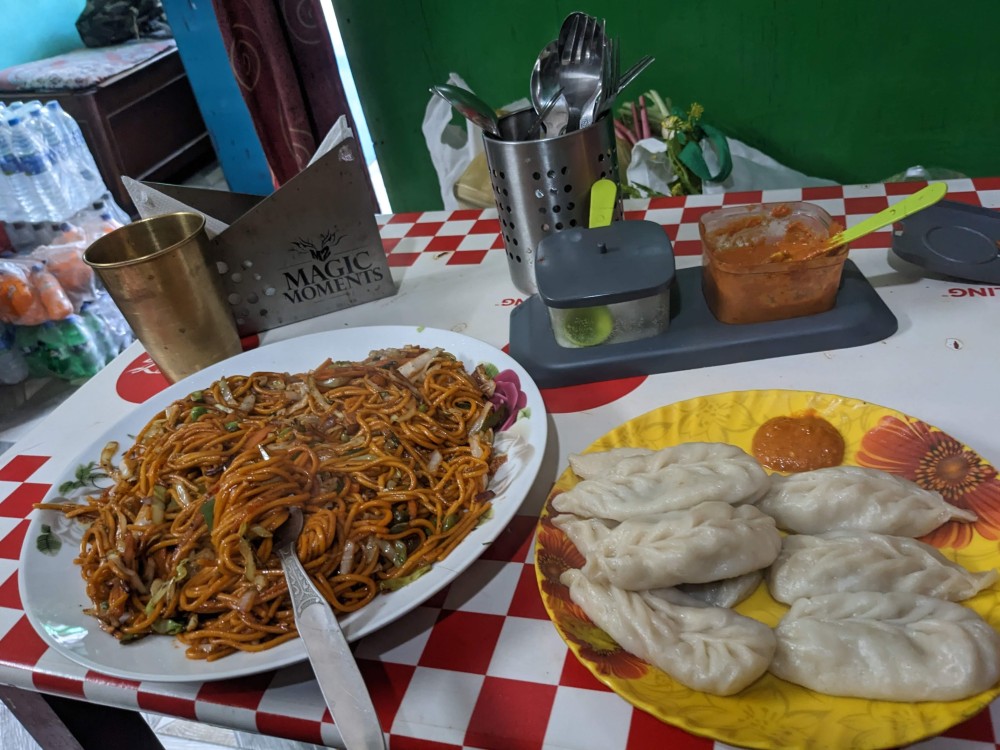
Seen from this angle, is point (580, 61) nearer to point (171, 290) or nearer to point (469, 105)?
point (469, 105)

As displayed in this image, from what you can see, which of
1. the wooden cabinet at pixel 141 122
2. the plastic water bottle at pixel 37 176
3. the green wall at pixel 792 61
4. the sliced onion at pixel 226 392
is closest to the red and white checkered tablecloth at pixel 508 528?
the sliced onion at pixel 226 392

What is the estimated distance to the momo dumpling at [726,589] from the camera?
32.3 inches

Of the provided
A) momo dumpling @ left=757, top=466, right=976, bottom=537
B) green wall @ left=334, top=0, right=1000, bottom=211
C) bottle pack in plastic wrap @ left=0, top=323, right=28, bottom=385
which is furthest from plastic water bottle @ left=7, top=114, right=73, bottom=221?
momo dumpling @ left=757, top=466, right=976, bottom=537

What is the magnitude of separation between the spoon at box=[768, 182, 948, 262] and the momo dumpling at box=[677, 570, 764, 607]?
1.97 feet

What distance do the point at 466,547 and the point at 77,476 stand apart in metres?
0.68

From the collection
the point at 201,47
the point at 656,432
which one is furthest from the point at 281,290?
the point at 201,47

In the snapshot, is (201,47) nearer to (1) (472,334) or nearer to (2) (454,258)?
(2) (454,258)

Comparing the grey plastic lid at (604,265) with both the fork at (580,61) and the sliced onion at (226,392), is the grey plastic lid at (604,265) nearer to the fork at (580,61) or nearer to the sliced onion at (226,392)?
the fork at (580,61)

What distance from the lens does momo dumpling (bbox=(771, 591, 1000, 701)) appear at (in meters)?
0.66

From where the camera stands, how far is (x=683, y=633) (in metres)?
0.77

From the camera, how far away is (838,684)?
2.27ft

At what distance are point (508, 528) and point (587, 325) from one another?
0.41 meters

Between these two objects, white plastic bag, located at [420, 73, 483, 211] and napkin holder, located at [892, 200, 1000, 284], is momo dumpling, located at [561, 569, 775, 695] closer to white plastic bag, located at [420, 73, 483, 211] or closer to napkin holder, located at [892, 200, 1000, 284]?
napkin holder, located at [892, 200, 1000, 284]

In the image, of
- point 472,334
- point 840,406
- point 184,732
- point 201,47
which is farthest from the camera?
point 201,47
